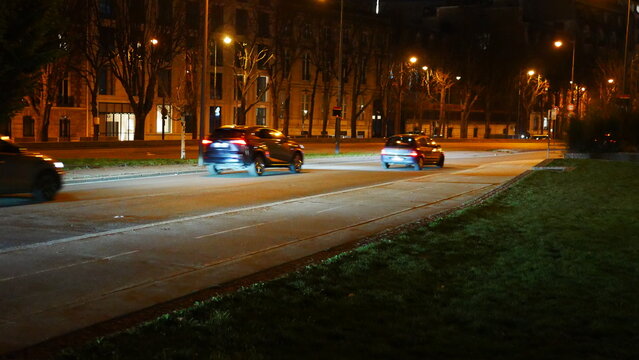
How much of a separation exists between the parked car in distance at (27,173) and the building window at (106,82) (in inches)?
2006

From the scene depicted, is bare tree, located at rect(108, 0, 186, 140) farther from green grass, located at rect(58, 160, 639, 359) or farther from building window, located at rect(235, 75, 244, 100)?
green grass, located at rect(58, 160, 639, 359)

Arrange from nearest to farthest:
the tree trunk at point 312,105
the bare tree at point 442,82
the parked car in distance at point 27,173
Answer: the parked car in distance at point 27,173, the tree trunk at point 312,105, the bare tree at point 442,82

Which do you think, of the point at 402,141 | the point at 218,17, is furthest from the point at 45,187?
the point at 218,17

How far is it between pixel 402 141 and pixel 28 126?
40.5 meters

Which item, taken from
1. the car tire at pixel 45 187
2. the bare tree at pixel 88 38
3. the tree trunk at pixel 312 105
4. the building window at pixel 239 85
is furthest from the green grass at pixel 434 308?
the tree trunk at pixel 312 105

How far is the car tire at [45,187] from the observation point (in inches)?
662

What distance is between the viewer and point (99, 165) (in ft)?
90.9

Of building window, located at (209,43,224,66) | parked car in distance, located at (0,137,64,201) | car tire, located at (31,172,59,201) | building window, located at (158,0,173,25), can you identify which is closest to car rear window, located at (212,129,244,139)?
parked car in distance, located at (0,137,64,201)

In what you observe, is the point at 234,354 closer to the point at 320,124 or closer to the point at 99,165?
the point at 99,165

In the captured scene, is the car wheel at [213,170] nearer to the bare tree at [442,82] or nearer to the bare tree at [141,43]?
the bare tree at [141,43]

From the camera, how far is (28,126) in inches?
2432

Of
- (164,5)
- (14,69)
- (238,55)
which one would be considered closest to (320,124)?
(238,55)

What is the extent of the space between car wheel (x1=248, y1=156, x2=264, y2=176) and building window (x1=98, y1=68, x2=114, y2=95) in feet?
143

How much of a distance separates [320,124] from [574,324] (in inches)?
3024
